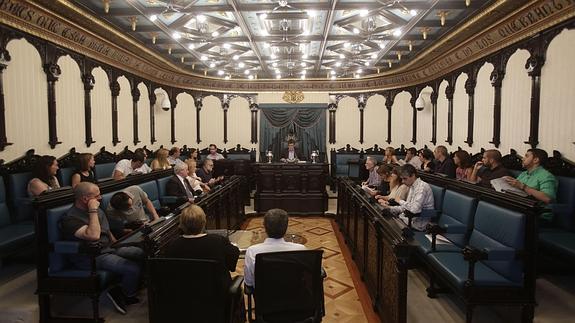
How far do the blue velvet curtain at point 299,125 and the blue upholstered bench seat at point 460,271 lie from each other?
8.43m

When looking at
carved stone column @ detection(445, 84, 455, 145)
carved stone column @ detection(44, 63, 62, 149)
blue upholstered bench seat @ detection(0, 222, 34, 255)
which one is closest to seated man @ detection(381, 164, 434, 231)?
blue upholstered bench seat @ detection(0, 222, 34, 255)

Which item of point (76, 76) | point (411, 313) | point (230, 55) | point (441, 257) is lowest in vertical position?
point (411, 313)

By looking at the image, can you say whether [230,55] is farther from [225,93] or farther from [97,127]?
[225,93]

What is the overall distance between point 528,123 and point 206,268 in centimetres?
536

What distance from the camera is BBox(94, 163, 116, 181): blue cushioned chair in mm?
6594

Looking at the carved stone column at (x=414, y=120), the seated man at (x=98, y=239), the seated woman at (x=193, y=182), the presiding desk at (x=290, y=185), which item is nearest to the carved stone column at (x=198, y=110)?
the presiding desk at (x=290, y=185)

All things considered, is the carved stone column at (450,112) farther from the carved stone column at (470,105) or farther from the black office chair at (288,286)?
the black office chair at (288,286)

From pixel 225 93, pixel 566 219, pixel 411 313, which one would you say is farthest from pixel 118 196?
pixel 225 93

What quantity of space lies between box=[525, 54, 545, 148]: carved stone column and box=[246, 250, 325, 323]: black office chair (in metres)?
4.57

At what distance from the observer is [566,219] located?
4.08 m

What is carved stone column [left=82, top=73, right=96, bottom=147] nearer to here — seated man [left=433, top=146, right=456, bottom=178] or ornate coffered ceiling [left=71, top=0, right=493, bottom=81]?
ornate coffered ceiling [left=71, top=0, right=493, bottom=81]

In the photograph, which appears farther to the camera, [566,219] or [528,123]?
[528,123]

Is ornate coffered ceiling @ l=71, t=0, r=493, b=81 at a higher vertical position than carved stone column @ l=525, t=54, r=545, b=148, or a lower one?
higher

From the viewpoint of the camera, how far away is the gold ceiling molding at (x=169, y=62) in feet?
15.7
